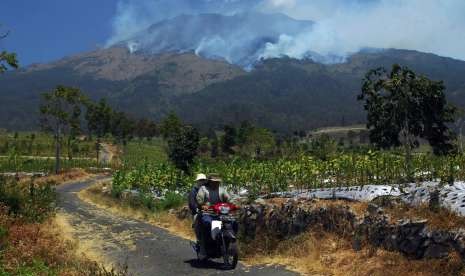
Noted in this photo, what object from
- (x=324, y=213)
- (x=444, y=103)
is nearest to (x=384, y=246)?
(x=324, y=213)

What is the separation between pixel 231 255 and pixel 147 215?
385 inches

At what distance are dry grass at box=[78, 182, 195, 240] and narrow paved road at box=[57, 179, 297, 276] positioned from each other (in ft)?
1.50

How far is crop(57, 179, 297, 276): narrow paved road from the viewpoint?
35.9 ft

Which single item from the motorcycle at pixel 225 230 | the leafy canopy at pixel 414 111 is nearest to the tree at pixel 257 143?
the leafy canopy at pixel 414 111

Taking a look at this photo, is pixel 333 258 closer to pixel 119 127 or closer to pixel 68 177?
pixel 68 177

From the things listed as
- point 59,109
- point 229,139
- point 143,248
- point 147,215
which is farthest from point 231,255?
point 229,139

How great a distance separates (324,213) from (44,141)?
9314cm

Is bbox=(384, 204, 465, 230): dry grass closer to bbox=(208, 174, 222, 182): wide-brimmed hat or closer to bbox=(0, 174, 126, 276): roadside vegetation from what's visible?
bbox=(208, 174, 222, 182): wide-brimmed hat

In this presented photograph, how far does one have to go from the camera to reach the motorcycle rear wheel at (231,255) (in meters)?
10.7

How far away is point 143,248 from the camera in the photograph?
13562mm

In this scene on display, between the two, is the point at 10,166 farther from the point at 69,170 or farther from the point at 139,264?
the point at 139,264

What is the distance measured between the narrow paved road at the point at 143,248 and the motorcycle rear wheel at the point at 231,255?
0.59 ft

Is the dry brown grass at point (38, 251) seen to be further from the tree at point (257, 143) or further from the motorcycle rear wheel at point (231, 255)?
the tree at point (257, 143)

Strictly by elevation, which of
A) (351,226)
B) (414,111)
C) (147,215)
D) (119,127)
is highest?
(414,111)
